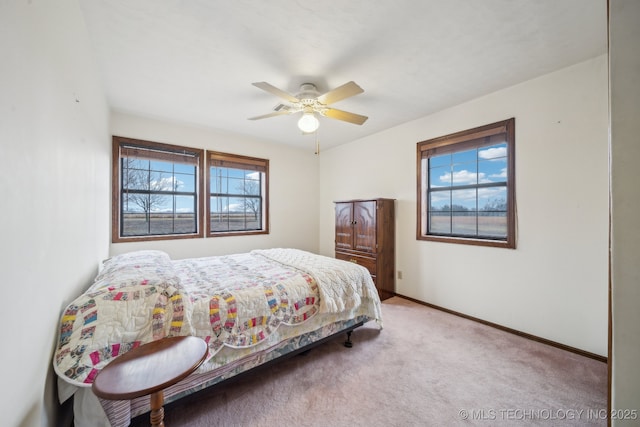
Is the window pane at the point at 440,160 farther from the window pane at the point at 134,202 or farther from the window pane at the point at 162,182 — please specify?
the window pane at the point at 134,202

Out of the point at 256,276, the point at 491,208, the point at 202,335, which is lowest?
the point at 202,335

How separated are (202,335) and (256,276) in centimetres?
72

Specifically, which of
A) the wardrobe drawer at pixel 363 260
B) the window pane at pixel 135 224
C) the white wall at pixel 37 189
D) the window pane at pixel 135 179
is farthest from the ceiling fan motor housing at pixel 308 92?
the window pane at pixel 135 224

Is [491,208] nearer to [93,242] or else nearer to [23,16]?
[23,16]

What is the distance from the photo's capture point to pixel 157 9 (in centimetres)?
165

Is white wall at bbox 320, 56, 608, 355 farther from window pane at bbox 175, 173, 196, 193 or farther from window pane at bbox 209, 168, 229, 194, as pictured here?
window pane at bbox 175, 173, 196, 193

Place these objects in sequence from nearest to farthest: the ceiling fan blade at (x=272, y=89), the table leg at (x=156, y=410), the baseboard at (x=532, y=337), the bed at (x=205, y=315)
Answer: the table leg at (x=156, y=410), the bed at (x=205, y=315), the ceiling fan blade at (x=272, y=89), the baseboard at (x=532, y=337)

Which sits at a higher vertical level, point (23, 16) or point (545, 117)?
point (545, 117)

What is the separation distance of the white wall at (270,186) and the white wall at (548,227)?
2.53m

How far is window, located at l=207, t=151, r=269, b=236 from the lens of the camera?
4098 mm

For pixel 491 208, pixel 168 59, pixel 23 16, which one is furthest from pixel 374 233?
pixel 23 16

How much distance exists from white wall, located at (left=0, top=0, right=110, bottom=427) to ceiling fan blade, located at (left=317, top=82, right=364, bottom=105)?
5.71 feet

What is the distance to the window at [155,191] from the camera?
11.0 ft

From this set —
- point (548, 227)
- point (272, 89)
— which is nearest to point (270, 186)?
point (272, 89)
